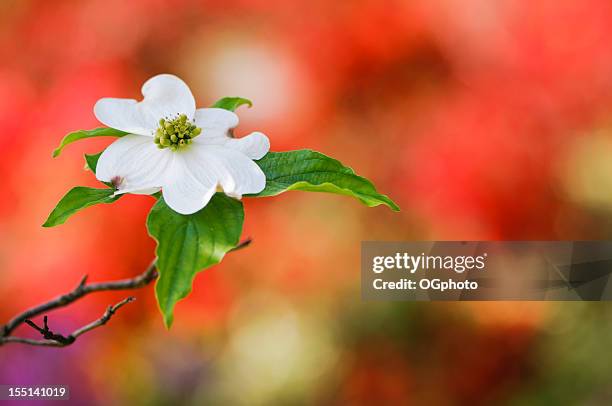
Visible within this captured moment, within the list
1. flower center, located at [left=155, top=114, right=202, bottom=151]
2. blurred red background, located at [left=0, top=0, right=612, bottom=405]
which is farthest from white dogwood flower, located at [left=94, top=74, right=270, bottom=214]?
blurred red background, located at [left=0, top=0, right=612, bottom=405]

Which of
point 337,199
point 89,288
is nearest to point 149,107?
point 89,288

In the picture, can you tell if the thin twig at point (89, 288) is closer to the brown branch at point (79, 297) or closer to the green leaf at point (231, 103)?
the brown branch at point (79, 297)

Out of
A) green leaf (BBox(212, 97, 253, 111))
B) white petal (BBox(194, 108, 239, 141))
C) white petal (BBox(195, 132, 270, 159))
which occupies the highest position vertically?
green leaf (BBox(212, 97, 253, 111))

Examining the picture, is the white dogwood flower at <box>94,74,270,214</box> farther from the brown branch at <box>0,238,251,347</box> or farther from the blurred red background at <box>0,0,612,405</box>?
the blurred red background at <box>0,0,612,405</box>

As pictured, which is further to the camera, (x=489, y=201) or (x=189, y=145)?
(x=489, y=201)

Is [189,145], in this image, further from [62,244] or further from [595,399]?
[595,399]

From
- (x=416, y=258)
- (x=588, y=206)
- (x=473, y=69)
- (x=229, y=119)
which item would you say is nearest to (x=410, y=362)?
(x=416, y=258)

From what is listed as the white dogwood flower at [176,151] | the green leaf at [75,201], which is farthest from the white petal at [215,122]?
the green leaf at [75,201]
